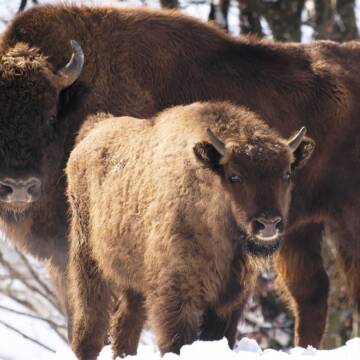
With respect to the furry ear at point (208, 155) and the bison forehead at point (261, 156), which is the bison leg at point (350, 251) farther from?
the furry ear at point (208, 155)

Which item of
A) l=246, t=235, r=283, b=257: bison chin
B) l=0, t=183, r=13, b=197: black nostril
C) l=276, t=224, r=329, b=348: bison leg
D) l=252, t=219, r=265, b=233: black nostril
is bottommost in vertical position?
l=276, t=224, r=329, b=348: bison leg

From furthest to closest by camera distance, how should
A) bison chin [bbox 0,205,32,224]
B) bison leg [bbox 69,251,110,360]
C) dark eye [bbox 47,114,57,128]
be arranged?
dark eye [bbox 47,114,57,128], bison chin [bbox 0,205,32,224], bison leg [bbox 69,251,110,360]

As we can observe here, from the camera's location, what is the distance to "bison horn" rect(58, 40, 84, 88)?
8.91 m

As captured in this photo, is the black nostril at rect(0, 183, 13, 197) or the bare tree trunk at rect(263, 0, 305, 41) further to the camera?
the bare tree trunk at rect(263, 0, 305, 41)

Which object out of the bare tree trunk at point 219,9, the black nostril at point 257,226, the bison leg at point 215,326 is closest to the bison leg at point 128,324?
the bison leg at point 215,326

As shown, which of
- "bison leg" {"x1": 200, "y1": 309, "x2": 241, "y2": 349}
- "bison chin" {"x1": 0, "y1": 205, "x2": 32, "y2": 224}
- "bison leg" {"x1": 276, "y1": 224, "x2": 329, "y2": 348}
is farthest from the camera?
"bison leg" {"x1": 276, "y1": 224, "x2": 329, "y2": 348}

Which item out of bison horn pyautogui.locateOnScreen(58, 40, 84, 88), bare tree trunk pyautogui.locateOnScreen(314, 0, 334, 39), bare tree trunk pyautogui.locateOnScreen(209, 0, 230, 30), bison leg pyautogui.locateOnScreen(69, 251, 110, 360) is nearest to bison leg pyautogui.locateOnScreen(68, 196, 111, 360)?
bison leg pyautogui.locateOnScreen(69, 251, 110, 360)

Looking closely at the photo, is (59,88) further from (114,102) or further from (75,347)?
(75,347)

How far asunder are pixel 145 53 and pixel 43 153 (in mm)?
1175

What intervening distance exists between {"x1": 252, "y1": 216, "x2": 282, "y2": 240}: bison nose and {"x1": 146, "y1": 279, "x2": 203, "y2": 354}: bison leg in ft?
1.73

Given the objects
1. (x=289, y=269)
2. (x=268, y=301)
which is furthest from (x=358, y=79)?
(x=268, y=301)

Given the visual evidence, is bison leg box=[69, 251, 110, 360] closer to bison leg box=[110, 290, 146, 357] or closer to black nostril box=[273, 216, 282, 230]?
bison leg box=[110, 290, 146, 357]

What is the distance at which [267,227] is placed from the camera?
6.55 metres

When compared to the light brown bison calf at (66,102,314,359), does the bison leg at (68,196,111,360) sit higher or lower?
lower
